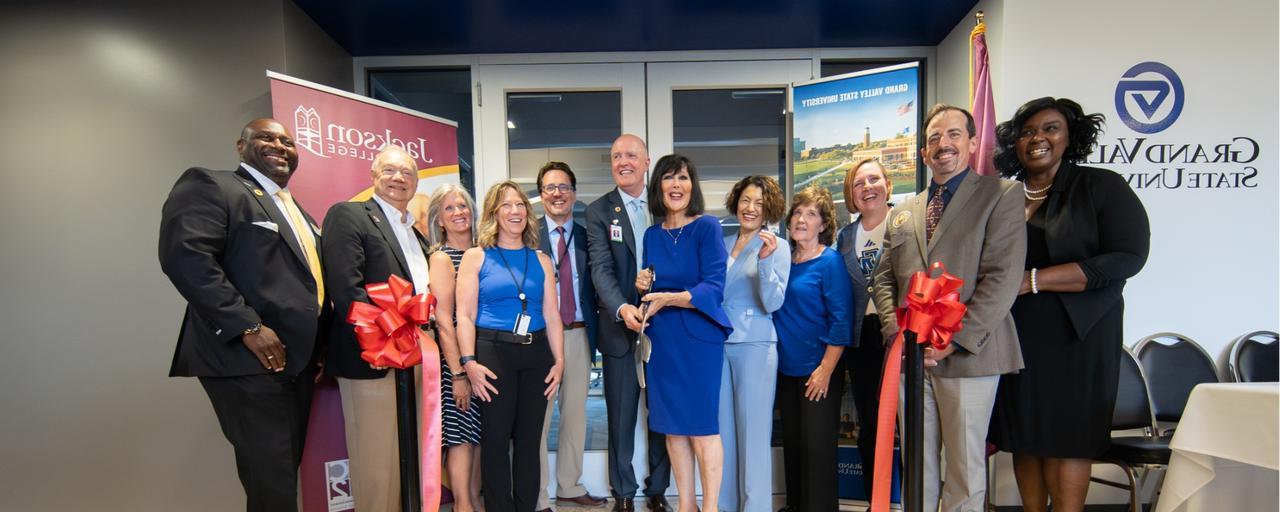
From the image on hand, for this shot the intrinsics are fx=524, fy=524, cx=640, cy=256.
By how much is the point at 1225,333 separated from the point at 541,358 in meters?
3.66

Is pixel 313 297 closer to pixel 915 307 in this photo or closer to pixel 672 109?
pixel 915 307

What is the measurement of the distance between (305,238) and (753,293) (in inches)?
77.3

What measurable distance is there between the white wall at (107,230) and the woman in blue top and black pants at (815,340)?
2.96 m

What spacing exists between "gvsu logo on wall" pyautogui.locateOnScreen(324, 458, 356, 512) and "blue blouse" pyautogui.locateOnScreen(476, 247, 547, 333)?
4.27ft

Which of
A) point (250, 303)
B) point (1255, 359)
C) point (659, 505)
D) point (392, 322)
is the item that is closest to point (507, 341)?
point (392, 322)

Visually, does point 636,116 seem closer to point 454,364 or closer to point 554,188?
point 554,188

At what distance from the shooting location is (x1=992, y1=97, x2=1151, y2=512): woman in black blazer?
2.08 meters

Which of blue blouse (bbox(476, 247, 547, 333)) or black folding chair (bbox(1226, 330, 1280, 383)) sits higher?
blue blouse (bbox(476, 247, 547, 333))

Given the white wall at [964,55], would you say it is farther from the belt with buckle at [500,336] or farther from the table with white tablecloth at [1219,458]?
the belt with buckle at [500,336]

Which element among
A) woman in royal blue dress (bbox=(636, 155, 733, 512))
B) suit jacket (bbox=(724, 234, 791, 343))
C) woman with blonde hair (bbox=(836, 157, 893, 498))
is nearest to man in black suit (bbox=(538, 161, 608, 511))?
woman in royal blue dress (bbox=(636, 155, 733, 512))

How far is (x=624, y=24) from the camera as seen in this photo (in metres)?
3.29

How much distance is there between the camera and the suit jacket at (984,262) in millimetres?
1969

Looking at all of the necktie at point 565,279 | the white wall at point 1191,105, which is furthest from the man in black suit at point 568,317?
the white wall at point 1191,105

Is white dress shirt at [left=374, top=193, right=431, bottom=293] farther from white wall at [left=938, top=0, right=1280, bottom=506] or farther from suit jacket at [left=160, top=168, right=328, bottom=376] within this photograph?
white wall at [left=938, top=0, right=1280, bottom=506]
